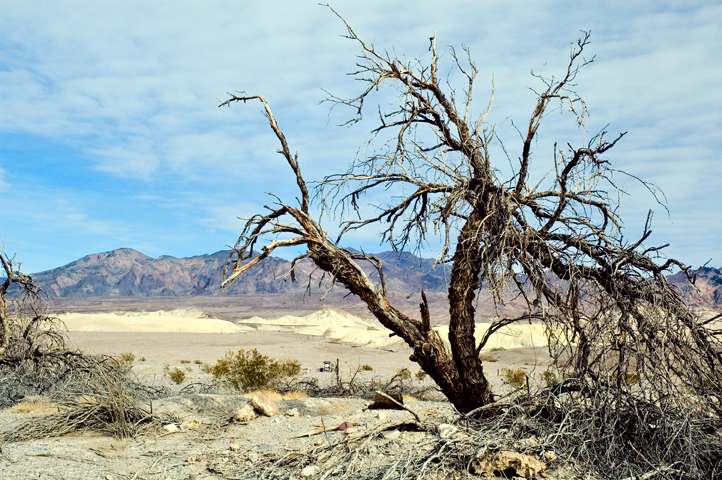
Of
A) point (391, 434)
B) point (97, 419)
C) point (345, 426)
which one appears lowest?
point (97, 419)

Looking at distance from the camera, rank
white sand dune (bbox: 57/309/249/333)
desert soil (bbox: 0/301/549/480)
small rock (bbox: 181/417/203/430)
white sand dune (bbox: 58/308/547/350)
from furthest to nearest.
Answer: white sand dune (bbox: 57/309/249/333), white sand dune (bbox: 58/308/547/350), small rock (bbox: 181/417/203/430), desert soil (bbox: 0/301/549/480)

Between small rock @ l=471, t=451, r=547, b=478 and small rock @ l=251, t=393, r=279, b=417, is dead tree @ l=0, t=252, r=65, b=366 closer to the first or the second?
small rock @ l=251, t=393, r=279, b=417

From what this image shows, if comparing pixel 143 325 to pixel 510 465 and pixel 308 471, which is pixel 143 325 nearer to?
pixel 308 471

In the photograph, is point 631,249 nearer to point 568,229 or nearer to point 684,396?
point 568,229

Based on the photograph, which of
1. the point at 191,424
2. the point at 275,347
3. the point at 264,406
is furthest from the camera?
the point at 275,347

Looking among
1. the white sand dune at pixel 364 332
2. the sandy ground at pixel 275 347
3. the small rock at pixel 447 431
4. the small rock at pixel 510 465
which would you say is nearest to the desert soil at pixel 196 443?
the small rock at pixel 447 431

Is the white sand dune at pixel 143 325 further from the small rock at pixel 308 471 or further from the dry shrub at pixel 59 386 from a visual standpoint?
the small rock at pixel 308 471

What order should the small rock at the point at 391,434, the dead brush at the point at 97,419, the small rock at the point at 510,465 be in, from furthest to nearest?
the dead brush at the point at 97,419
the small rock at the point at 391,434
the small rock at the point at 510,465

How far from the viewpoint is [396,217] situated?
9.56 m

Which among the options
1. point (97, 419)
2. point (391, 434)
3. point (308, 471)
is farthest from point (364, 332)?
point (308, 471)

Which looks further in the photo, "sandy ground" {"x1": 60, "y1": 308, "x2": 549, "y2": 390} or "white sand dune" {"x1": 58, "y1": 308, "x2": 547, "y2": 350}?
"white sand dune" {"x1": 58, "y1": 308, "x2": 547, "y2": 350}

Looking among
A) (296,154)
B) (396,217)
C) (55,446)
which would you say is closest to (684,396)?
(396,217)

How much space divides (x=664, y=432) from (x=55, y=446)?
721 cm

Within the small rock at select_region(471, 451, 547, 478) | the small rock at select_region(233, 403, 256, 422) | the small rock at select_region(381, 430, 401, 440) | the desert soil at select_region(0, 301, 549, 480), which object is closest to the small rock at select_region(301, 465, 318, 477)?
the desert soil at select_region(0, 301, 549, 480)
